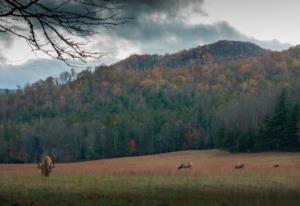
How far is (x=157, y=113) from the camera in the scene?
128750 millimetres

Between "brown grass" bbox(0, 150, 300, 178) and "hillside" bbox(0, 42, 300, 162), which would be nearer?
"brown grass" bbox(0, 150, 300, 178)

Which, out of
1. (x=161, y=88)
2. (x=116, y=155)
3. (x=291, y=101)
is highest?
(x=161, y=88)

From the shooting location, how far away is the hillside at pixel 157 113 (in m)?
75.6

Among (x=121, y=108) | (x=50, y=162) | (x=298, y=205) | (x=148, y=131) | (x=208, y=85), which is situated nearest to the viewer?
(x=298, y=205)

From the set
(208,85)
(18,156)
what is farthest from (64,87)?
(18,156)

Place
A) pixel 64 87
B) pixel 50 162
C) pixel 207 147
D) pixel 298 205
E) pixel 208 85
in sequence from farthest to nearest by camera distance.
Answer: pixel 64 87 < pixel 208 85 < pixel 207 147 < pixel 50 162 < pixel 298 205

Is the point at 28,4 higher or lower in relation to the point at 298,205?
higher

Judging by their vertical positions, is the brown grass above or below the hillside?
below

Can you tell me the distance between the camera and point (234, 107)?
319 feet

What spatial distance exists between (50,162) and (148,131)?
274ft

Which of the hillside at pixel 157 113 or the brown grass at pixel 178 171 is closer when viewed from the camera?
the brown grass at pixel 178 171

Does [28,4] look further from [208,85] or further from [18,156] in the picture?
[208,85]

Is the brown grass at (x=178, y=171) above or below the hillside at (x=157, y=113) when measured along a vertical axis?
below

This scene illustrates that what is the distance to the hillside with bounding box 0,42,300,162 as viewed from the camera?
75625 mm
